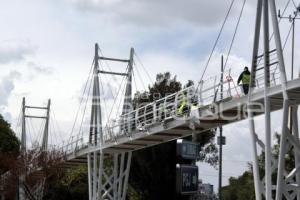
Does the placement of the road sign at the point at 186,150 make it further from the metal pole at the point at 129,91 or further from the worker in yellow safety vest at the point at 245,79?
the metal pole at the point at 129,91

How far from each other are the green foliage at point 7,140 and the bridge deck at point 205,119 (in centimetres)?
3719

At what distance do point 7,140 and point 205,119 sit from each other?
5245cm

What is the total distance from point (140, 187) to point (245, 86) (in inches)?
1280

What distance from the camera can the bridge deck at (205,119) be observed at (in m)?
23.2

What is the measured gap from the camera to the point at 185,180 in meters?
26.0

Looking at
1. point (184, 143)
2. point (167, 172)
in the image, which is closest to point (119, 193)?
point (167, 172)

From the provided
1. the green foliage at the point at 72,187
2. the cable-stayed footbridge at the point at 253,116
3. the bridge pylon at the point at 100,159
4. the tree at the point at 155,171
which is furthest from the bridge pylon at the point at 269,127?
the green foliage at the point at 72,187

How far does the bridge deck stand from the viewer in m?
23.2

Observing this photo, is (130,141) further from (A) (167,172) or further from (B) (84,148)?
(A) (167,172)

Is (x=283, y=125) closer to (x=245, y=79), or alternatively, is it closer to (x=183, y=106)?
(x=245, y=79)

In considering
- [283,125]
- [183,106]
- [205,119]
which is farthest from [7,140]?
[283,125]

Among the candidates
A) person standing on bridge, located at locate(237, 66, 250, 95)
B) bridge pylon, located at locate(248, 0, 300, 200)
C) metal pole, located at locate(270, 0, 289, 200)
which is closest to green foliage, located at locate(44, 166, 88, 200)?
person standing on bridge, located at locate(237, 66, 250, 95)

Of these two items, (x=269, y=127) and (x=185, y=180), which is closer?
(x=269, y=127)

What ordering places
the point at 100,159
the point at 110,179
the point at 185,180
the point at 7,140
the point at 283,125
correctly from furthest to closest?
1. the point at 7,140
2. the point at 110,179
3. the point at 100,159
4. the point at 185,180
5. the point at 283,125
